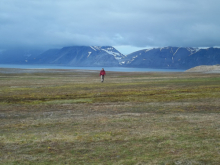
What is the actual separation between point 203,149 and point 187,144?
92cm

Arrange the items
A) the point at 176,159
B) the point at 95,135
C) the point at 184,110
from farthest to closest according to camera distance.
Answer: the point at 184,110
the point at 95,135
the point at 176,159

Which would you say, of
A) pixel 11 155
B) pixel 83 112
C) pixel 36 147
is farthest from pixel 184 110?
pixel 11 155

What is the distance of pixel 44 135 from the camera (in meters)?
13.9

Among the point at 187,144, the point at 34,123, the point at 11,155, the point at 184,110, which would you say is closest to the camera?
the point at 11,155

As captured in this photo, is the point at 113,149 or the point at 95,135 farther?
the point at 95,135

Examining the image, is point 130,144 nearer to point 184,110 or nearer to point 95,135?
point 95,135

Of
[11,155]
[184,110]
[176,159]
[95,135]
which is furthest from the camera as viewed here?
[184,110]

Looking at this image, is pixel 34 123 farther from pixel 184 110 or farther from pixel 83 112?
pixel 184 110

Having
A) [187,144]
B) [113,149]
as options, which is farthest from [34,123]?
[187,144]

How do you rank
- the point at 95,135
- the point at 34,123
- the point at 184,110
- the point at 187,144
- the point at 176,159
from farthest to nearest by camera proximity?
1. the point at 184,110
2. the point at 34,123
3. the point at 95,135
4. the point at 187,144
5. the point at 176,159

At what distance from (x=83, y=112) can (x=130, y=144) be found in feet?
32.5

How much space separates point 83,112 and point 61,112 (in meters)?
1.89

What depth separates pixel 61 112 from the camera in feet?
70.7

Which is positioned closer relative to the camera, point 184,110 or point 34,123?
point 34,123
